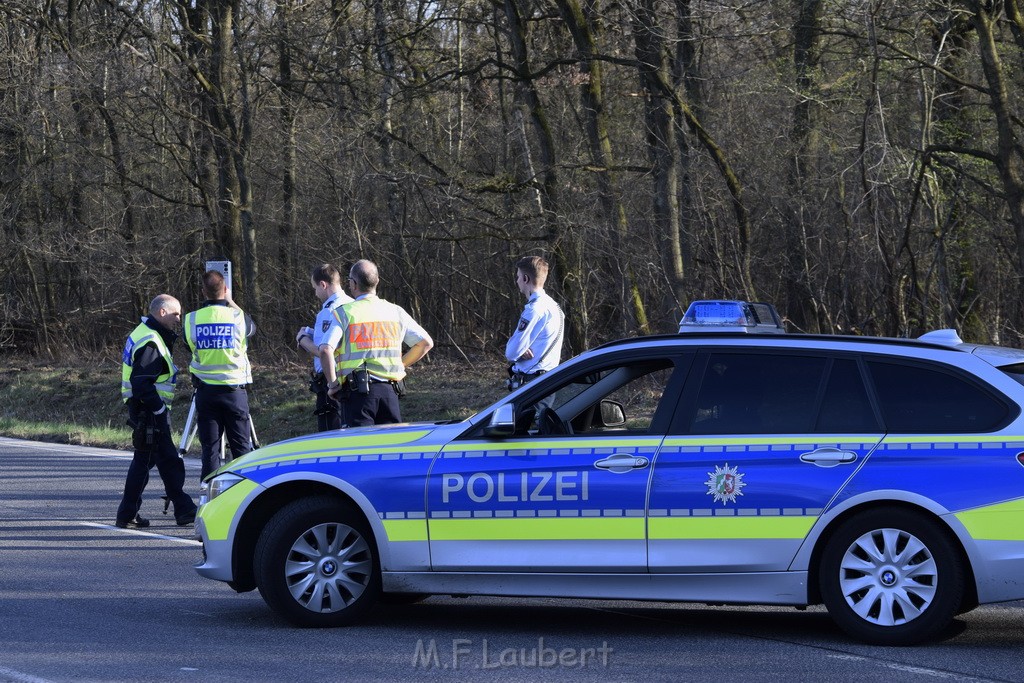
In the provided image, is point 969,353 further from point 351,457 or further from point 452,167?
point 452,167

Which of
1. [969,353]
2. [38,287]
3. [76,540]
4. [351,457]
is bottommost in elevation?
[76,540]

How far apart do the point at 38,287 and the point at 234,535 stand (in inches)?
1040

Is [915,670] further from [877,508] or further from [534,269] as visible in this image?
[534,269]

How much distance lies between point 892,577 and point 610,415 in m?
1.77

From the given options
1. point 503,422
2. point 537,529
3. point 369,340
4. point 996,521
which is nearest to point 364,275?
point 369,340

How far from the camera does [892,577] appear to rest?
5.92 m

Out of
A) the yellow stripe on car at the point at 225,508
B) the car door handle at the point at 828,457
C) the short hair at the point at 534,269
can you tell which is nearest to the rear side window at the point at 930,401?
the car door handle at the point at 828,457

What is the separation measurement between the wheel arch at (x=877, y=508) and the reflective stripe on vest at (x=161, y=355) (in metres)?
5.21

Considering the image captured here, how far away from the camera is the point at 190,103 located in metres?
27.5

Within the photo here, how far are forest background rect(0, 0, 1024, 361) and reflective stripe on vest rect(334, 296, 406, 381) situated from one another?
853cm

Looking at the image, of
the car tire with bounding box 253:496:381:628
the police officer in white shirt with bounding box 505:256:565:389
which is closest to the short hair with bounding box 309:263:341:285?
the police officer in white shirt with bounding box 505:256:565:389

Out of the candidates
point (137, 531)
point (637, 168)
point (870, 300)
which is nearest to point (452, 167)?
point (637, 168)

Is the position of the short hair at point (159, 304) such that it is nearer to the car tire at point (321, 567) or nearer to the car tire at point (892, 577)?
the car tire at point (321, 567)

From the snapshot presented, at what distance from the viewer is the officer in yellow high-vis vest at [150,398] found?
9.57 meters
